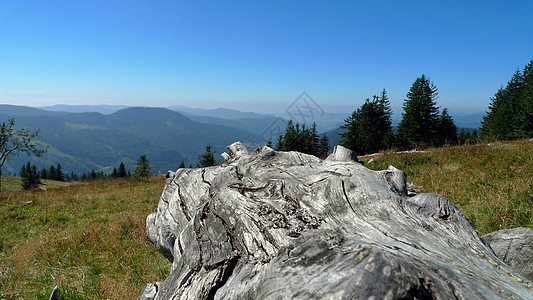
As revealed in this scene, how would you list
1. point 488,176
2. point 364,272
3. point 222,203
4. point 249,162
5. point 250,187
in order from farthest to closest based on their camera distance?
1. point 488,176
2. point 249,162
3. point 250,187
4. point 222,203
5. point 364,272

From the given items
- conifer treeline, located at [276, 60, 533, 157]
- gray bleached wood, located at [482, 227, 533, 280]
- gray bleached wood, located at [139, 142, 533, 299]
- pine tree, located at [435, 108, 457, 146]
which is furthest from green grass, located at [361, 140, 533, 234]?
pine tree, located at [435, 108, 457, 146]

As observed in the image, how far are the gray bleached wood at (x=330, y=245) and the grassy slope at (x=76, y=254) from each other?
204cm

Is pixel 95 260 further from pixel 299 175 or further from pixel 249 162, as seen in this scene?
pixel 299 175

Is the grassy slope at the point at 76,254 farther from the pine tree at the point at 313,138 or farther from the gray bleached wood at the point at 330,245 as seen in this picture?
the pine tree at the point at 313,138

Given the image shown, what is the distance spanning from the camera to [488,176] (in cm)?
885

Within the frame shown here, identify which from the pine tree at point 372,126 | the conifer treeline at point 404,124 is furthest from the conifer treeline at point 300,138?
the pine tree at point 372,126

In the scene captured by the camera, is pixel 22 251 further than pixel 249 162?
Yes

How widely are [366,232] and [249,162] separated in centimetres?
310

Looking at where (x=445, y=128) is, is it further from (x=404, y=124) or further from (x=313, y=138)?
(x=313, y=138)

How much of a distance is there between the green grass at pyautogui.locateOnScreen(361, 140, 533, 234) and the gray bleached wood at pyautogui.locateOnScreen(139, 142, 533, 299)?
3.63 metres

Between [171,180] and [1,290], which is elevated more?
[171,180]

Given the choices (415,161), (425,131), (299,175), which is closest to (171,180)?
(299,175)

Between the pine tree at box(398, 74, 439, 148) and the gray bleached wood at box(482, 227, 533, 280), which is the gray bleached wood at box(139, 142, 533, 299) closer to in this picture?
the gray bleached wood at box(482, 227, 533, 280)

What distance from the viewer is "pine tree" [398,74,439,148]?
181 ft
